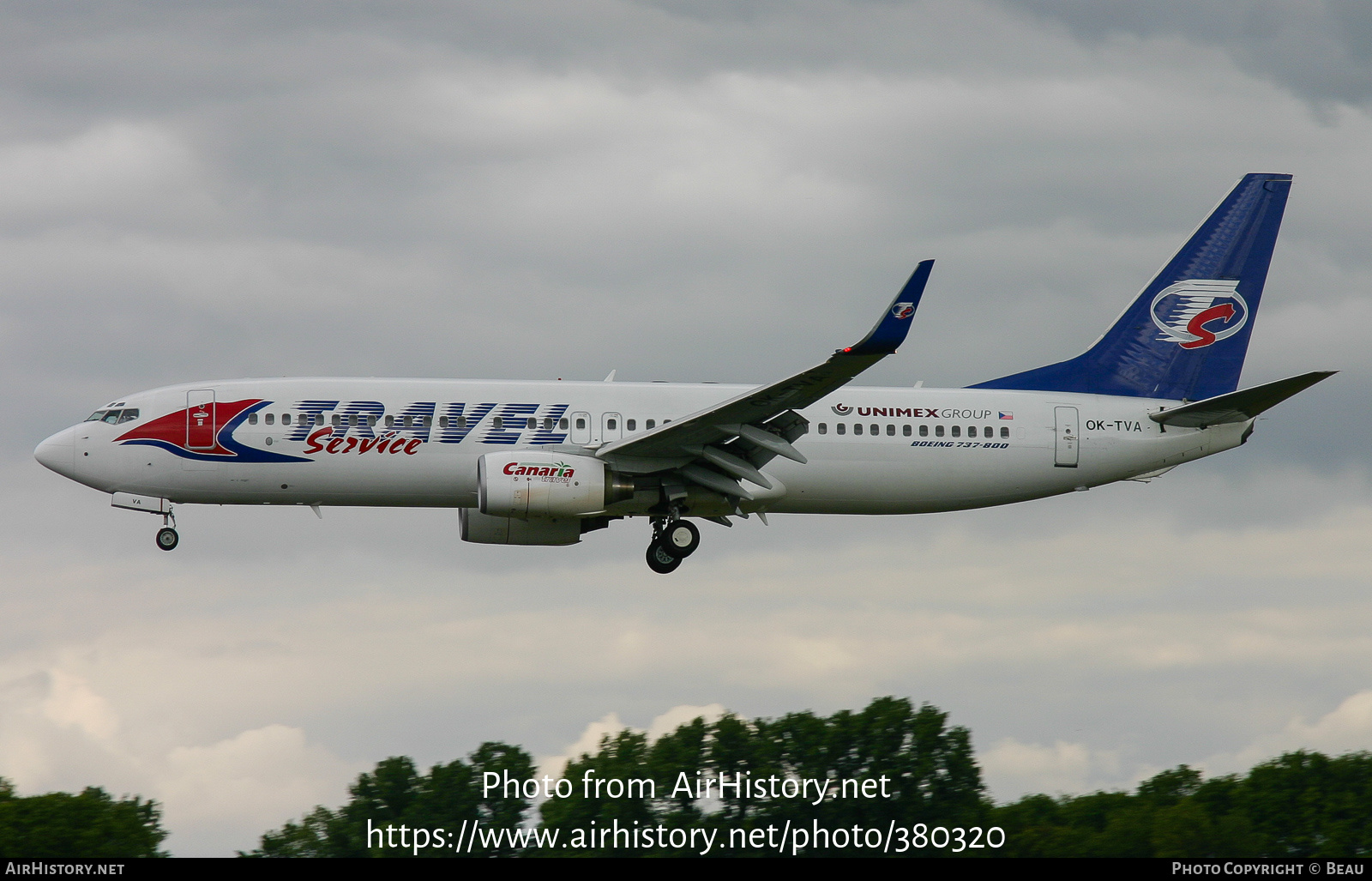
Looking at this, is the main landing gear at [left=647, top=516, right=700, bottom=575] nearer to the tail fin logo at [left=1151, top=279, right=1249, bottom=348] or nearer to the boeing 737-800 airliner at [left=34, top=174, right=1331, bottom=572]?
the boeing 737-800 airliner at [left=34, top=174, right=1331, bottom=572]

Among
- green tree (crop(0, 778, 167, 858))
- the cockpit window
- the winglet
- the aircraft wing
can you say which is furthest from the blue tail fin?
green tree (crop(0, 778, 167, 858))

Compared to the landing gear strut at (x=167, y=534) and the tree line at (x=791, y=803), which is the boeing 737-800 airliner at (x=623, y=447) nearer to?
the landing gear strut at (x=167, y=534)

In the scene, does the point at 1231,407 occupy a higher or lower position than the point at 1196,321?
lower

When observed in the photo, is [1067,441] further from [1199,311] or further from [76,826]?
[76,826]

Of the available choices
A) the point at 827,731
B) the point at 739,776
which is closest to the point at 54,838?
the point at 739,776

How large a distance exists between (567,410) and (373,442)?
4419 millimetres

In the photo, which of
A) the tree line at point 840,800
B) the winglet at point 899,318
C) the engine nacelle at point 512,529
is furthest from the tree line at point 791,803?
the winglet at point 899,318

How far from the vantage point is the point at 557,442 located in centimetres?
3528

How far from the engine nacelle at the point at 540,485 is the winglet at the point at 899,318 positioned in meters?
7.38

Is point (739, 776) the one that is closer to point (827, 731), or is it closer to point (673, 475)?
point (827, 731)

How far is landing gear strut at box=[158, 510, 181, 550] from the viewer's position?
3556 centimetres

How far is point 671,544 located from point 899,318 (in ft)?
31.1

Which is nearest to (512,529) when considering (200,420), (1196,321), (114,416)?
(200,420)

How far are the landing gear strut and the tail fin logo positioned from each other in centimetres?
2524
